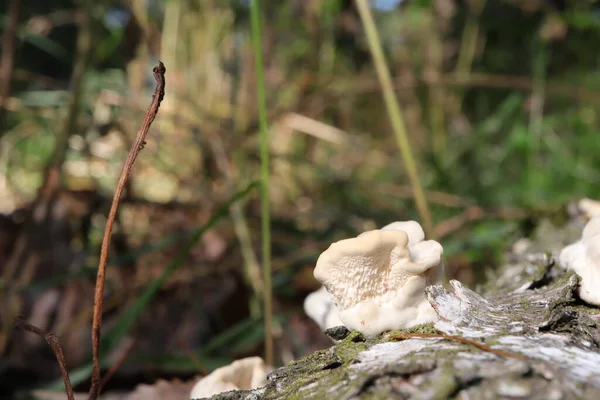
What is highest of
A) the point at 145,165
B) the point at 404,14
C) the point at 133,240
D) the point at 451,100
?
the point at 404,14

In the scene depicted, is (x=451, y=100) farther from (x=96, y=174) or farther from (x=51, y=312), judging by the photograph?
(x=51, y=312)

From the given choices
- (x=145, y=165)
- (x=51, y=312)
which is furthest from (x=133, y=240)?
(x=51, y=312)

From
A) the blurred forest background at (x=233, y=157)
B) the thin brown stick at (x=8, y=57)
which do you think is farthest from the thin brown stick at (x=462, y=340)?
the thin brown stick at (x=8, y=57)

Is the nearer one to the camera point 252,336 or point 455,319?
point 455,319

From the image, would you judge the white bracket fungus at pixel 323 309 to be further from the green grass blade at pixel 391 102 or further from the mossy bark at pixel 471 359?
the green grass blade at pixel 391 102

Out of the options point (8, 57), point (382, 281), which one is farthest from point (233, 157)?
point (382, 281)
